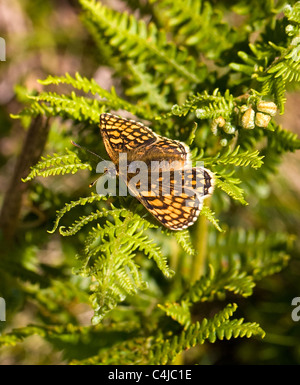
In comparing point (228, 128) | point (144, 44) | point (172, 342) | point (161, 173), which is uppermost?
point (144, 44)

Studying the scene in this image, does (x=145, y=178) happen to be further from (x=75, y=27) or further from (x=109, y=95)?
(x=75, y=27)

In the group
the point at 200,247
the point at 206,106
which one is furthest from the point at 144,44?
the point at 200,247

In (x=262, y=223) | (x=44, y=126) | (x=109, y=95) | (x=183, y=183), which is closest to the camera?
(x=183, y=183)

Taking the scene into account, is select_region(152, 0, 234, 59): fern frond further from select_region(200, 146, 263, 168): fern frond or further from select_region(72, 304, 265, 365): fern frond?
select_region(72, 304, 265, 365): fern frond

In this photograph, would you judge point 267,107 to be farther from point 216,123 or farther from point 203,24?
point 203,24

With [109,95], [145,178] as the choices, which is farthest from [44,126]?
[145,178]
